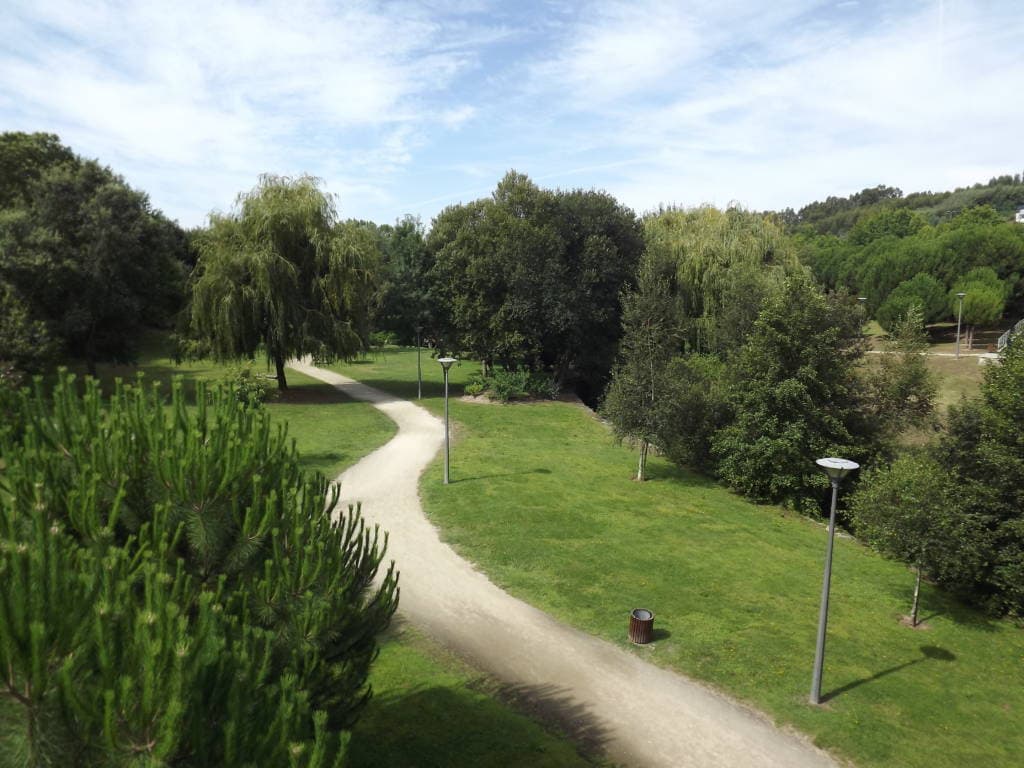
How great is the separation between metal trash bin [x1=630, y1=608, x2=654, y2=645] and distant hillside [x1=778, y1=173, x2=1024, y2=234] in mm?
127561

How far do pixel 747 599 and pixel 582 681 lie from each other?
5917 mm

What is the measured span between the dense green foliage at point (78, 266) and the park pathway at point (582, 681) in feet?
70.4

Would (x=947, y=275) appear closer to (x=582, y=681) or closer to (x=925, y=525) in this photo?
(x=925, y=525)

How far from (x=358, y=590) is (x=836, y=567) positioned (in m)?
16.4

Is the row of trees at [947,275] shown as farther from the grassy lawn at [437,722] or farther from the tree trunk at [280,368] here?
the grassy lawn at [437,722]

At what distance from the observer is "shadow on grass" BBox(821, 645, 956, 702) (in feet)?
40.5

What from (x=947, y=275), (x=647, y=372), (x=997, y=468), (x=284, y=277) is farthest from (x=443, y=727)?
(x=947, y=275)

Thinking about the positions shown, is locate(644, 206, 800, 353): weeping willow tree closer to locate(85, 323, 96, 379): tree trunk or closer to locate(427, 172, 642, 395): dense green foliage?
locate(427, 172, 642, 395): dense green foliage

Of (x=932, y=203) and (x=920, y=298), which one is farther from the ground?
(x=932, y=203)

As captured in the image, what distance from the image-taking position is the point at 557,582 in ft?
52.9

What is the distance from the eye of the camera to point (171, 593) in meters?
5.30

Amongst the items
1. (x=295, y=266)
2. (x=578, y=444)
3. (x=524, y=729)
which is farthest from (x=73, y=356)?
(x=524, y=729)

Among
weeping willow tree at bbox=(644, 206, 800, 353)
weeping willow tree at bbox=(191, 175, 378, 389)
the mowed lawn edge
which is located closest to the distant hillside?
weeping willow tree at bbox=(644, 206, 800, 353)

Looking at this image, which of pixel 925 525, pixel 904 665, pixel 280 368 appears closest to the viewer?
pixel 904 665
